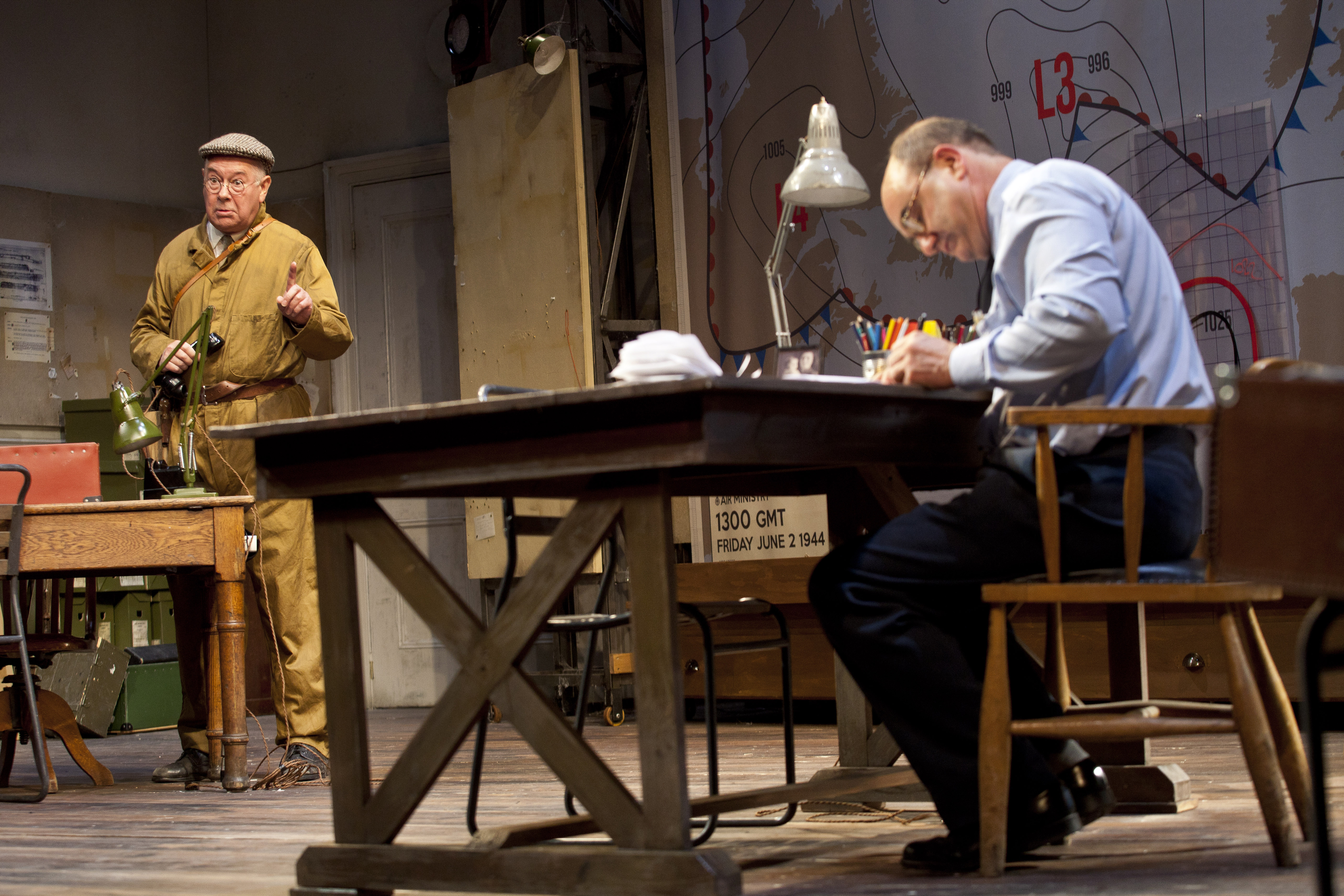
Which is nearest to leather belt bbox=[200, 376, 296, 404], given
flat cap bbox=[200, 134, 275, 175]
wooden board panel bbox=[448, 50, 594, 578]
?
flat cap bbox=[200, 134, 275, 175]

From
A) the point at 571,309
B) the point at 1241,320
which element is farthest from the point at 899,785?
the point at 571,309

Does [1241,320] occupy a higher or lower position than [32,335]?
lower

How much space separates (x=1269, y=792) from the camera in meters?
2.06

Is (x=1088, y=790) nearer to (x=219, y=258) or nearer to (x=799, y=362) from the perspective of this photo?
(x=799, y=362)

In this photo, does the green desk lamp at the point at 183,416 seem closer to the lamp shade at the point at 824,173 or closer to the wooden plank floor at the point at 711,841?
Result: the wooden plank floor at the point at 711,841

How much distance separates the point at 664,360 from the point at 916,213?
0.65 metres

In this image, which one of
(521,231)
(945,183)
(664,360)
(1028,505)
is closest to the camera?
(664,360)

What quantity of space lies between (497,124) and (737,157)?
1.06 metres

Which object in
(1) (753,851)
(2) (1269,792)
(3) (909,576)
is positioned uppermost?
(3) (909,576)

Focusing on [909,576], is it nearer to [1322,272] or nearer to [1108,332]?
[1108,332]

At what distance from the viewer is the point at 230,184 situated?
4.38m

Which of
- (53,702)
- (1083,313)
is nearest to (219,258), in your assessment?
(53,702)

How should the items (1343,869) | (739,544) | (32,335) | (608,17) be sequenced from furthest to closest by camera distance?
(32,335), (608,17), (739,544), (1343,869)

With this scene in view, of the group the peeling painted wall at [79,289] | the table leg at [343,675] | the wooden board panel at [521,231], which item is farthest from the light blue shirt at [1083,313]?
the peeling painted wall at [79,289]
